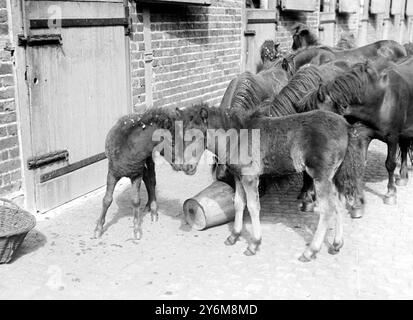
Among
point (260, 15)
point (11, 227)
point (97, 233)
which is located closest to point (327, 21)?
point (260, 15)

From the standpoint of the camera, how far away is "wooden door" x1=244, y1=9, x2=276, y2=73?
36.7 ft

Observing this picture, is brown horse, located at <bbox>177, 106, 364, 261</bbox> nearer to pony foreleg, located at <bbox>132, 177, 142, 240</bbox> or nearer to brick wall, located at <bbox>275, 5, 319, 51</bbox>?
pony foreleg, located at <bbox>132, 177, 142, 240</bbox>

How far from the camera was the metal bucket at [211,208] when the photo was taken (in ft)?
17.5

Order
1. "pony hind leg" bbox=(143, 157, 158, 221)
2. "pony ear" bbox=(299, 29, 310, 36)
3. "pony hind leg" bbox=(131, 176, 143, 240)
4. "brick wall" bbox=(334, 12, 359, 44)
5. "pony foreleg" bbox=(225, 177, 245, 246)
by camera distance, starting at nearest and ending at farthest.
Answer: "pony foreleg" bbox=(225, 177, 245, 246) → "pony hind leg" bbox=(131, 176, 143, 240) → "pony hind leg" bbox=(143, 157, 158, 221) → "pony ear" bbox=(299, 29, 310, 36) → "brick wall" bbox=(334, 12, 359, 44)

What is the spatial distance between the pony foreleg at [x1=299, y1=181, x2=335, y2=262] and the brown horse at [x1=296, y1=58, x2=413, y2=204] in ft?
4.59

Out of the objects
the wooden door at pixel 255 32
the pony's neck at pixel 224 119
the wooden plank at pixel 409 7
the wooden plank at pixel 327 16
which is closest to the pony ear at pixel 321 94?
the pony's neck at pixel 224 119

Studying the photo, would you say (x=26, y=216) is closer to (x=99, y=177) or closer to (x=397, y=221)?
(x=99, y=177)

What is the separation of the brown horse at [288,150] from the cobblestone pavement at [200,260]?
285 millimetres

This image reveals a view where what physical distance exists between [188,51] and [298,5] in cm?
495

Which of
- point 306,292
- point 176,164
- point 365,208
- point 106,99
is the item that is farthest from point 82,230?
point 365,208

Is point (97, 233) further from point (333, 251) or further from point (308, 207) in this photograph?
point (308, 207)

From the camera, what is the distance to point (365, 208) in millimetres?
6082

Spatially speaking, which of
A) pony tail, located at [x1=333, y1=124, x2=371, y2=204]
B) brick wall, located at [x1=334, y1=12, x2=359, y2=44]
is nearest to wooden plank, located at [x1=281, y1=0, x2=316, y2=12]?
brick wall, located at [x1=334, y1=12, x2=359, y2=44]

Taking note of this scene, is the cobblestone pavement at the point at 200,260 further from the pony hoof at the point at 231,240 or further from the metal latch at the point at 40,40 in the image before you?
the metal latch at the point at 40,40
